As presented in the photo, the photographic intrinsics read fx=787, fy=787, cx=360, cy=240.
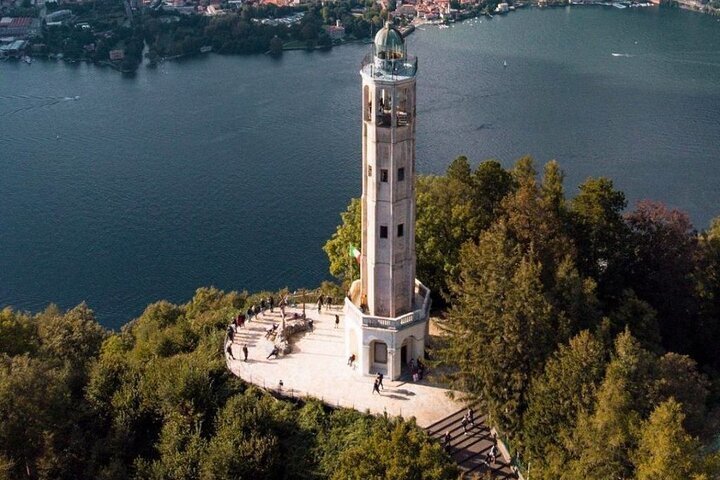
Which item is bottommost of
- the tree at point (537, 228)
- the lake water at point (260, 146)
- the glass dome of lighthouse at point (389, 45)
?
the lake water at point (260, 146)

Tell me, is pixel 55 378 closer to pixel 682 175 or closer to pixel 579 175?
pixel 579 175

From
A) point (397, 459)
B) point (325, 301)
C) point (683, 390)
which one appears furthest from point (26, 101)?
point (683, 390)

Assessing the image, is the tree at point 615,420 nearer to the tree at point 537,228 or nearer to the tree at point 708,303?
the tree at point 537,228

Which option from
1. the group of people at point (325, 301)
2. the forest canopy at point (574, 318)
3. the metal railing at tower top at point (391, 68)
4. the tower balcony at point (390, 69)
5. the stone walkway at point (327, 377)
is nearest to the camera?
the forest canopy at point (574, 318)

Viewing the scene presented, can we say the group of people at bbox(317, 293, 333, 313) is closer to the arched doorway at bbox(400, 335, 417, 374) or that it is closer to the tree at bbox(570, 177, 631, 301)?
the arched doorway at bbox(400, 335, 417, 374)

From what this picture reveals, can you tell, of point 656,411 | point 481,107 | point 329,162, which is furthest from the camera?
point 481,107

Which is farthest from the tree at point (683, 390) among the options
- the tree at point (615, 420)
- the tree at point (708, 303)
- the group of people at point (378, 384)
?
the tree at point (708, 303)

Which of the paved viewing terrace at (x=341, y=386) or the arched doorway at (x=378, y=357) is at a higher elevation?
the arched doorway at (x=378, y=357)

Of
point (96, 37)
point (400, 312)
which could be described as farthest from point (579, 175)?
point (96, 37)
